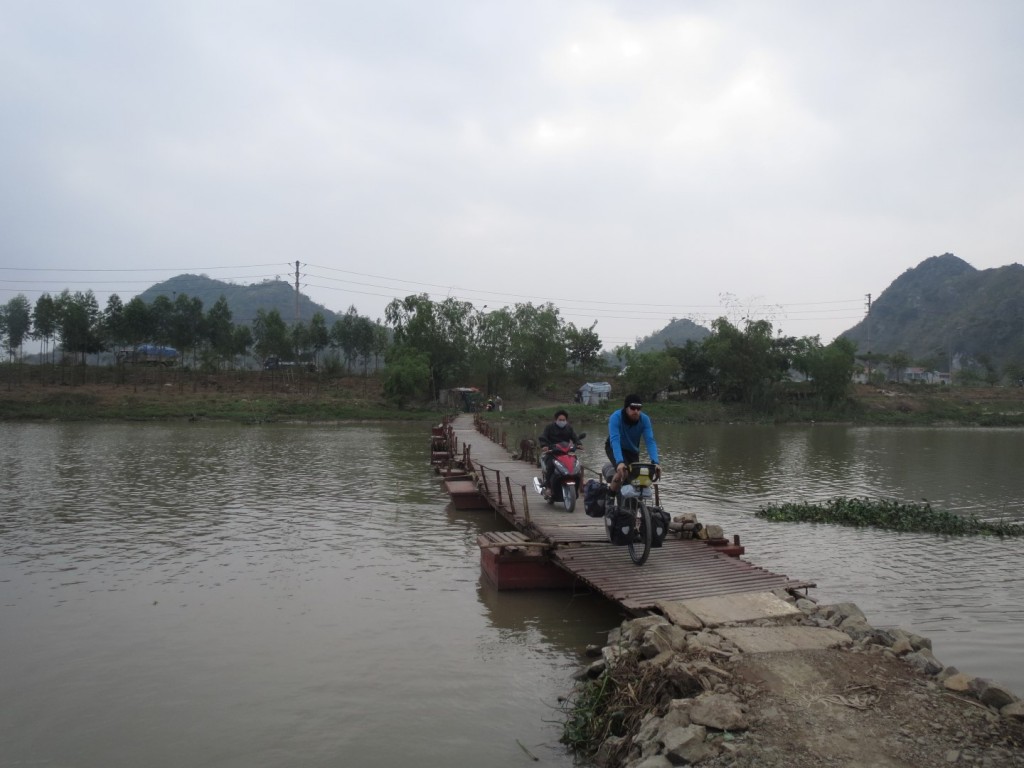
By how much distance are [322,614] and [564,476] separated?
183 inches

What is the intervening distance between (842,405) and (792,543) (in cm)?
4884

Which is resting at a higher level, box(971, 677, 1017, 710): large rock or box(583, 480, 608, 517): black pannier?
box(583, 480, 608, 517): black pannier

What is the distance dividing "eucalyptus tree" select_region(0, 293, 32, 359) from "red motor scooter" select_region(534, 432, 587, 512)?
199 ft

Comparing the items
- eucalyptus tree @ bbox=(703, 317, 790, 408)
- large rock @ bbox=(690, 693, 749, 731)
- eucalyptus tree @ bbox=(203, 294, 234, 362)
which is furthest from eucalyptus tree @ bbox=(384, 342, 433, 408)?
large rock @ bbox=(690, 693, 749, 731)

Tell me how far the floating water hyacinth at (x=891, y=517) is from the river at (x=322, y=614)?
1.90ft

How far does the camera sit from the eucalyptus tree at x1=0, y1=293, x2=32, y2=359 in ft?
191

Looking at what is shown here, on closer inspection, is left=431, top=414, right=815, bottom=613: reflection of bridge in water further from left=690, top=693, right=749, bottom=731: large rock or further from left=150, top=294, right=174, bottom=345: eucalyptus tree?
left=150, top=294, right=174, bottom=345: eucalyptus tree

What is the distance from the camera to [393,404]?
50469mm

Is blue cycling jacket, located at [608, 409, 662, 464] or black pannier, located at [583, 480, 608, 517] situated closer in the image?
blue cycling jacket, located at [608, 409, 662, 464]

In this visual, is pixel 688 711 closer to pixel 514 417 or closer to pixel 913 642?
pixel 913 642

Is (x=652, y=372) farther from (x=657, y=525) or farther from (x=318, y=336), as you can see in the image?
(x=657, y=525)

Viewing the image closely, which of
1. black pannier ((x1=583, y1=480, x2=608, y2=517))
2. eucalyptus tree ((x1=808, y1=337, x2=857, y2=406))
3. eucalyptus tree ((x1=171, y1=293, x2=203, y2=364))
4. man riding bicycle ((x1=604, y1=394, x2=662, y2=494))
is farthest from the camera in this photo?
eucalyptus tree ((x1=171, y1=293, x2=203, y2=364))

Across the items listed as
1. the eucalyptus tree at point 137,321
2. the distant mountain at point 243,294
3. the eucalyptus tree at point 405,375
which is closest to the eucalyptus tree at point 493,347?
the eucalyptus tree at point 405,375

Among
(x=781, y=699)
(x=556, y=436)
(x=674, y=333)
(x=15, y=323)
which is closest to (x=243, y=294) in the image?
(x=674, y=333)
